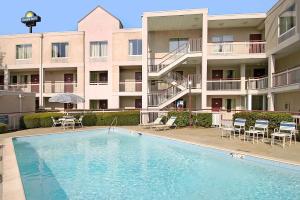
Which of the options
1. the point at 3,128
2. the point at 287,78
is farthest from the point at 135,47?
the point at 3,128

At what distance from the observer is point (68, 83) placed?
31.3 meters

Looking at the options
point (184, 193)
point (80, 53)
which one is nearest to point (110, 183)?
point (184, 193)

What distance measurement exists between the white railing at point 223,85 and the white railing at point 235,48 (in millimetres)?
2694

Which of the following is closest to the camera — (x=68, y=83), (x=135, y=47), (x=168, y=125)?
(x=168, y=125)

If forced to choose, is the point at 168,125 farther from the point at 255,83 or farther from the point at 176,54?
the point at 255,83

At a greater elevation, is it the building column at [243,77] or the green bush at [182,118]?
the building column at [243,77]

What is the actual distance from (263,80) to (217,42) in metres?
6.01

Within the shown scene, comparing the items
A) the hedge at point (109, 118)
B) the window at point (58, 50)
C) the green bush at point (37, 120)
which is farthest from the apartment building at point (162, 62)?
the green bush at point (37, 120)

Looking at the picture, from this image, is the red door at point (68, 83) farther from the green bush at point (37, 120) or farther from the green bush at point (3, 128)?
the green bush at point (3, 128)

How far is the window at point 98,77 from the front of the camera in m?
31.6

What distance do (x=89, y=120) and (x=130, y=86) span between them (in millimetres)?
7327

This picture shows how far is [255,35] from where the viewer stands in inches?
1118

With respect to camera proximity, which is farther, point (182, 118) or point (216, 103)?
point (216, 103)

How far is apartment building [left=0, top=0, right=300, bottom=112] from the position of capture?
83.5 ft
